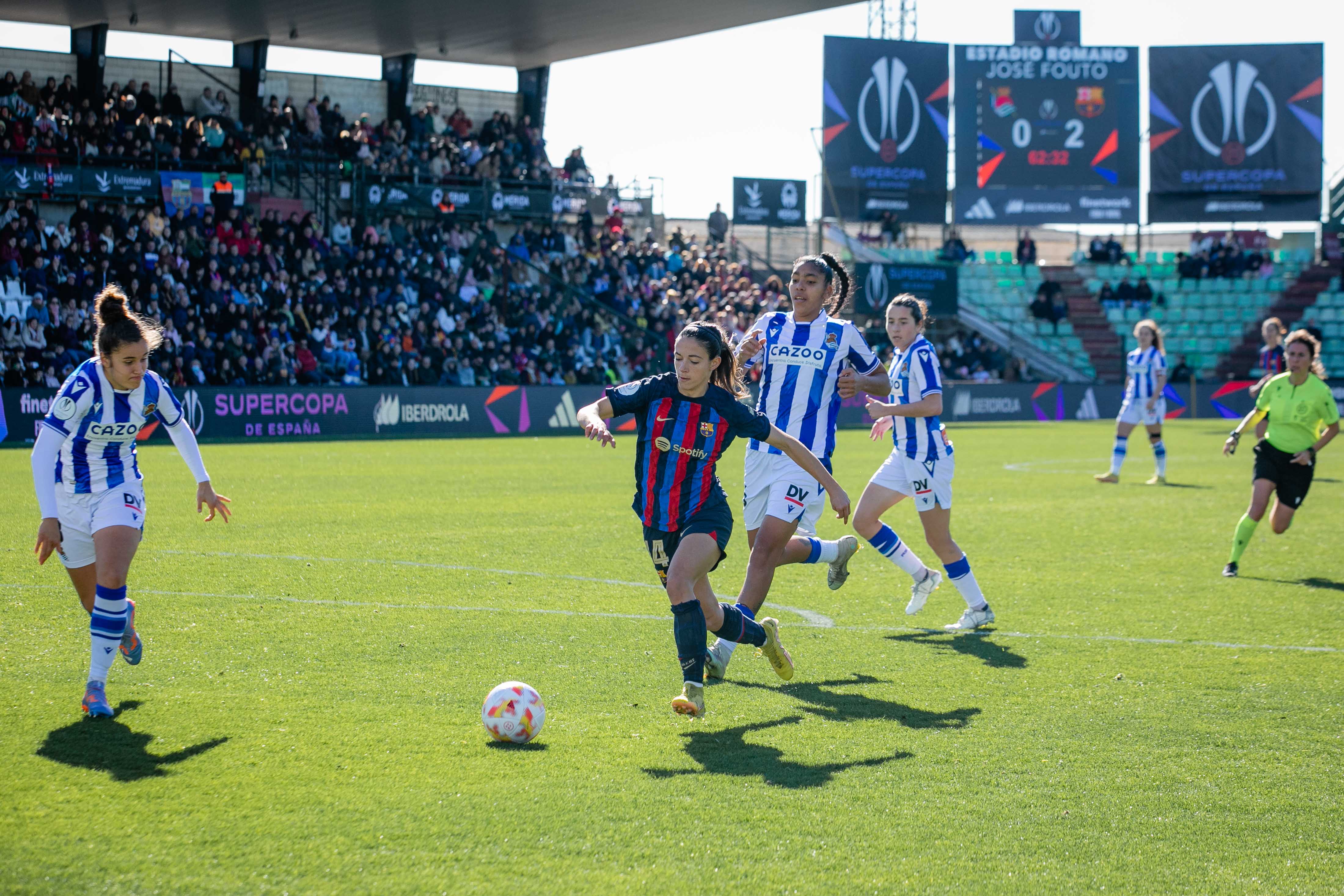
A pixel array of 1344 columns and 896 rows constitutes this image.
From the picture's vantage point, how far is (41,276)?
83.0 feet

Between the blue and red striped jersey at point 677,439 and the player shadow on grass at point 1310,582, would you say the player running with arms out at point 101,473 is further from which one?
the player shadow on grass at point 1310,582

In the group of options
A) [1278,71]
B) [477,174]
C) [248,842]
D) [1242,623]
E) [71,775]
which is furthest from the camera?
[1278,71]

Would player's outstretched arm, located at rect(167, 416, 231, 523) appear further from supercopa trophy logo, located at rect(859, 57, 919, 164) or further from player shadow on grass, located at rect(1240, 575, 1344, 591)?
supercopa trophy logo, located at rect(859, 57, 919, 164)

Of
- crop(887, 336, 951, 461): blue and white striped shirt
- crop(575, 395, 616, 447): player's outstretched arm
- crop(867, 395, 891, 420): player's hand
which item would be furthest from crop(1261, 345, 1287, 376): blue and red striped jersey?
crop(575, 395, 616, 447): player's outstretched arm

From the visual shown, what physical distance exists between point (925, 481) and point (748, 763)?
144 inches

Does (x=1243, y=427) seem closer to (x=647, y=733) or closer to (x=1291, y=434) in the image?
(x=1291, y=434)

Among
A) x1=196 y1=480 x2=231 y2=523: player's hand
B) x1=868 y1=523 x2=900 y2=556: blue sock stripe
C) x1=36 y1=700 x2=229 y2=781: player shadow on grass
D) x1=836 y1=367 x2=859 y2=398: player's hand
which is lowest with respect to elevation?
x1=36 y1=700 x2=229 y2=781: player shadow on grass

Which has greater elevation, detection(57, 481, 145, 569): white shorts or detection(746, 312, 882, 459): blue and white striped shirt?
detection(746, 312, 882, 459): blue and white striped shirt

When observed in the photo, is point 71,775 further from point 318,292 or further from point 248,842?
point 318,292

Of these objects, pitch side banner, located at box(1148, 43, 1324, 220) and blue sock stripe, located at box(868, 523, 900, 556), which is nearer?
blue sock stripe, located at box(868, 523, 900, 556)

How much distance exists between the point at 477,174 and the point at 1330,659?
1231 inches

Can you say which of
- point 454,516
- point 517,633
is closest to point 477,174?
point 454,516

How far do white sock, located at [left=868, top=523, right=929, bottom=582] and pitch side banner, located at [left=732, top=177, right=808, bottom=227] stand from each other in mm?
38956

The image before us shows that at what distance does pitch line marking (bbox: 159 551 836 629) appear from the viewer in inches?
348
